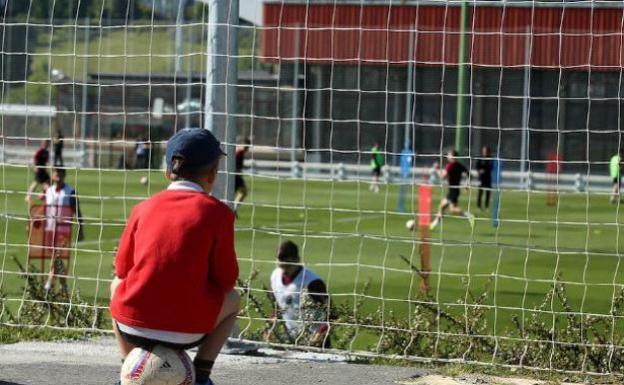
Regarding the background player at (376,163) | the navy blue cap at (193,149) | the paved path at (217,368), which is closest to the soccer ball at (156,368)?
the navy blue cap at (193,149)

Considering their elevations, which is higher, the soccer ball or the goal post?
the goal post

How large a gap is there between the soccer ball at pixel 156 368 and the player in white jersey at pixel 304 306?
14.6 feet

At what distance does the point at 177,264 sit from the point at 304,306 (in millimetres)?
4604

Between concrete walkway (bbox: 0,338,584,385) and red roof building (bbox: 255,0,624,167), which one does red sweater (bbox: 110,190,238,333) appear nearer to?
concrete walkway (bbox: 0,338,584,385)

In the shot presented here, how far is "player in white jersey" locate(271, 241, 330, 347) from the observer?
9945 mm

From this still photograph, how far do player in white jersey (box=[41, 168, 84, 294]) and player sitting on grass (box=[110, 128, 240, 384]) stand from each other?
5.59m

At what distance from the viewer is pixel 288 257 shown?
11.3m

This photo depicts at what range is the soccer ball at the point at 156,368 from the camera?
5.43m

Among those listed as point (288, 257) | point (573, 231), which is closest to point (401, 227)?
point (573, 231)

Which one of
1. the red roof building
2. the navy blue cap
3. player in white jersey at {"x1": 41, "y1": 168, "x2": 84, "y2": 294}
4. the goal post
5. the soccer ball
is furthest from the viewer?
player in white jersey at {"x1": 41, "y1": 168, "x2": 84, "y2": 294}

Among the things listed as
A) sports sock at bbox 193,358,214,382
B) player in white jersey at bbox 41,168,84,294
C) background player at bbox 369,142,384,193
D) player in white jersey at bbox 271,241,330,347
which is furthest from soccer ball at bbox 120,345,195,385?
player in white jersey at bbox 41,168,84,294

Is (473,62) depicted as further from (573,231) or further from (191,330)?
(573,231)

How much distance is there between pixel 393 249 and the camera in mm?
21484

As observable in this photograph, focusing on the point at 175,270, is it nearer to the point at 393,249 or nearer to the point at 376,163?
the point at 393,249
